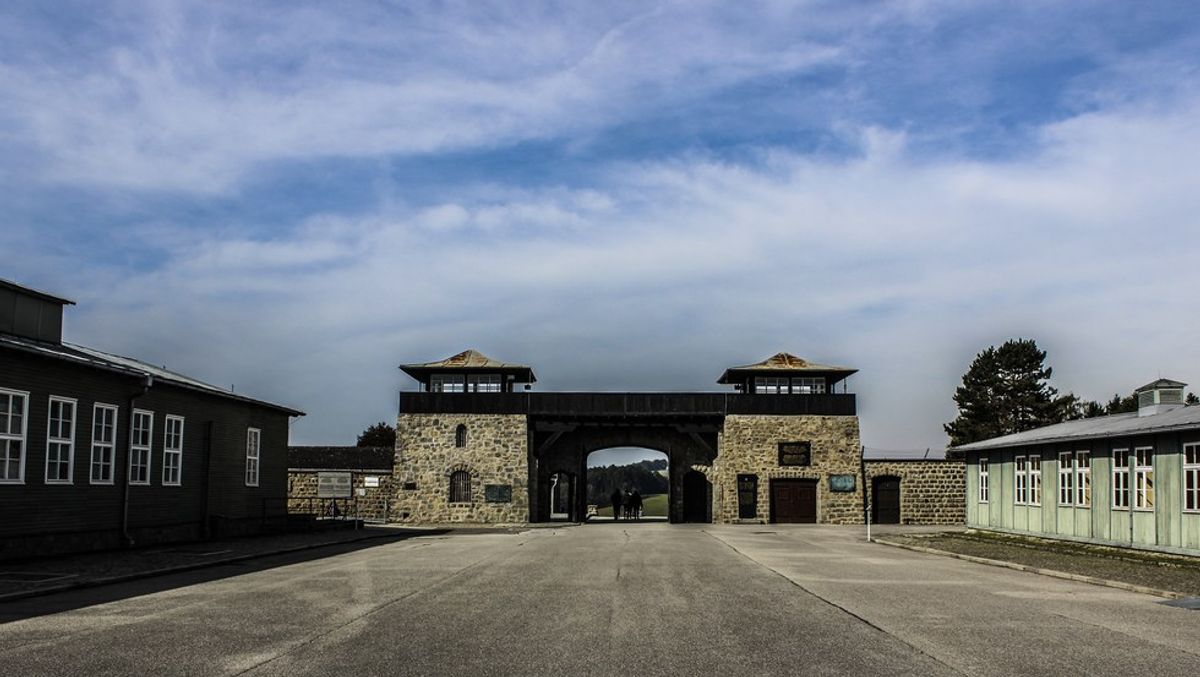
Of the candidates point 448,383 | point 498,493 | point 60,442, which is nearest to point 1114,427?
point 60,442

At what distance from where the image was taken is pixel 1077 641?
10695 millimetres

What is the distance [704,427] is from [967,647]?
132 feet

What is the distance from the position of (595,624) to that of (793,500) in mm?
38825

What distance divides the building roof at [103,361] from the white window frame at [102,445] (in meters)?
0.95

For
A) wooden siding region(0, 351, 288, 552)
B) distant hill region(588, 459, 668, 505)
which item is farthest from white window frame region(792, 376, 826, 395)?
distant hill region(588, 459, 668, 505)

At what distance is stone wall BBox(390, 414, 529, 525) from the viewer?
4875cm

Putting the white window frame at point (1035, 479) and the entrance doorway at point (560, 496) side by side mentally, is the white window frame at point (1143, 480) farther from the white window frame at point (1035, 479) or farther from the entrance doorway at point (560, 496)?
the entrance doorway at point (560, 496)

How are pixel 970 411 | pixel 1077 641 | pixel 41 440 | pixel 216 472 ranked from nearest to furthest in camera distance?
pixel 1077 641 < pixel 41 440 < pixel 216 472 < pixel 970 411

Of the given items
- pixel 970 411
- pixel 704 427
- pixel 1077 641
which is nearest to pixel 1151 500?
pixel 1077 641

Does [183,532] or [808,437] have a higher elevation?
[808,437]

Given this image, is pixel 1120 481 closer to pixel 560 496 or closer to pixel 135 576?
pixel 135 576

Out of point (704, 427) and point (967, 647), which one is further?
point (704, 427)

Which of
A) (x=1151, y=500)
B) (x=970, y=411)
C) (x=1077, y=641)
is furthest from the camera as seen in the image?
(x=970, y=411)

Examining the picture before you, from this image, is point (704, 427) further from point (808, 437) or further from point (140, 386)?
point (140, 386)
